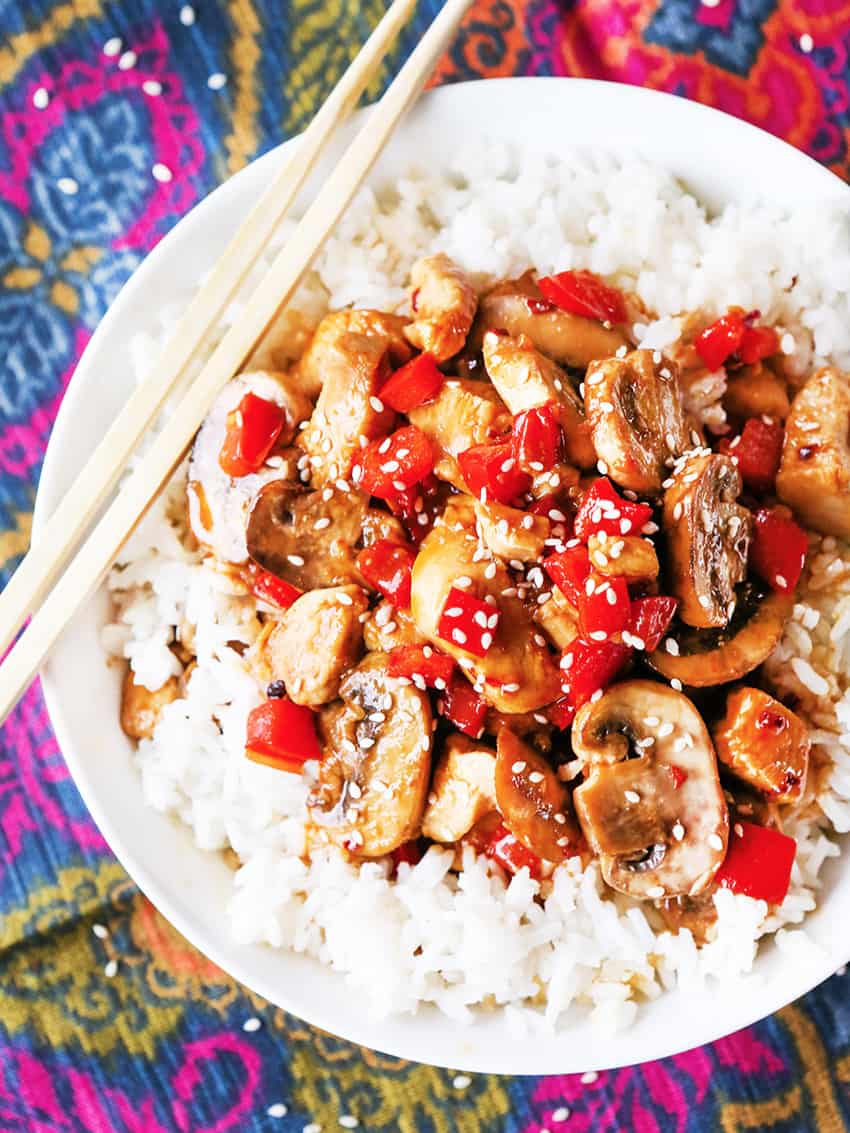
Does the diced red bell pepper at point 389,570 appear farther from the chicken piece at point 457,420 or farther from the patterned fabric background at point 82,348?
the patterned fabric background at point 82,348

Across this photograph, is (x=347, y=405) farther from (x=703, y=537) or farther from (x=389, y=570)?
(x=703, y=537)

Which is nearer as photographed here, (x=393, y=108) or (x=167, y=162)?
(x=393, y=108)

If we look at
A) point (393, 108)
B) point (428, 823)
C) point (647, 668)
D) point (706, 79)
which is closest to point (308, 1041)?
point (428, 823)

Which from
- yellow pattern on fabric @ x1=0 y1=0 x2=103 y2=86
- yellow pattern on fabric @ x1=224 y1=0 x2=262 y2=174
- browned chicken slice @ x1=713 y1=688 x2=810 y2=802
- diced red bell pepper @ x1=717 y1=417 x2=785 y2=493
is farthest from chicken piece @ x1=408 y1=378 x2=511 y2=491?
yellow pattern on fabric @ x1=0 y1=0 x2=103 y2=86

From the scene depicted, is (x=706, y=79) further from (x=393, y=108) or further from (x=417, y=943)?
(x=417, y=943)

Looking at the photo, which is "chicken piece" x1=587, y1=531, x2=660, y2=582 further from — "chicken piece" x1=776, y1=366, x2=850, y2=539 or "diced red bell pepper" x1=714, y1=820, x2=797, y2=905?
"diced red bell pepper" x1=714, y1=820, x2=797, y2=905

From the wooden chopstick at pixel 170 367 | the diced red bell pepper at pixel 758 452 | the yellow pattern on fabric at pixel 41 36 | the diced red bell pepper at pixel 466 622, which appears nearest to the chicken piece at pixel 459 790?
the diced red bell pepper at pixel 466 622

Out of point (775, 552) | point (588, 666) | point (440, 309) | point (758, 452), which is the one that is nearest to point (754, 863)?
point (588, 666)
